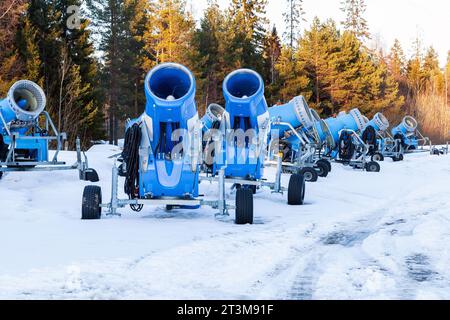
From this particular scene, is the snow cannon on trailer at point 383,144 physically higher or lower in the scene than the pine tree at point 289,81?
lower

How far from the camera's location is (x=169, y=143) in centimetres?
850

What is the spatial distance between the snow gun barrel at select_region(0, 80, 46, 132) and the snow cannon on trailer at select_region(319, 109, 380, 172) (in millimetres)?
10877

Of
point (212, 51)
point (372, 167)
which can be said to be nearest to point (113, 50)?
point (212, 51)

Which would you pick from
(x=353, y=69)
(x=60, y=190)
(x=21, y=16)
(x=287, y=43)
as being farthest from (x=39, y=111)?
(x=287, y=43)

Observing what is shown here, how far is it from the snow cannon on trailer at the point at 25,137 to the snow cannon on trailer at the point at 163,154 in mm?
5683

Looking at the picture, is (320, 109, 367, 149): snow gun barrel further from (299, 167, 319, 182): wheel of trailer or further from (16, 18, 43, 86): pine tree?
(16, 18, 43, 86): pine tree

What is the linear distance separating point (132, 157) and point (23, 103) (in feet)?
24.4

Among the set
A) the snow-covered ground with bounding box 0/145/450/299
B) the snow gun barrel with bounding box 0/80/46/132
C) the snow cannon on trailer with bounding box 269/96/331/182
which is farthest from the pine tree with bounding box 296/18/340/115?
the snow-covered ground with bounding box 0/145/450/299

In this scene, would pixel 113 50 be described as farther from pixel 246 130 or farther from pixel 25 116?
pixel 246 130

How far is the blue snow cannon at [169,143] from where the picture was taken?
27.0ft

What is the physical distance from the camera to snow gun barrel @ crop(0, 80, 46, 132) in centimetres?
1377

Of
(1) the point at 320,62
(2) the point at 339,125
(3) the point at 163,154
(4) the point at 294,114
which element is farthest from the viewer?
(1) the point at 320,62

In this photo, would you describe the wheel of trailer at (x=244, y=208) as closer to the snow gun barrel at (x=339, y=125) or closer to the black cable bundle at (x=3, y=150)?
the black cable bundle at (x=3, y=150)

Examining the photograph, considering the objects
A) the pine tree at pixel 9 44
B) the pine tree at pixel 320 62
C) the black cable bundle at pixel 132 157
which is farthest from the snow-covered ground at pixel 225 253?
the pine tree at pixel 320 62
